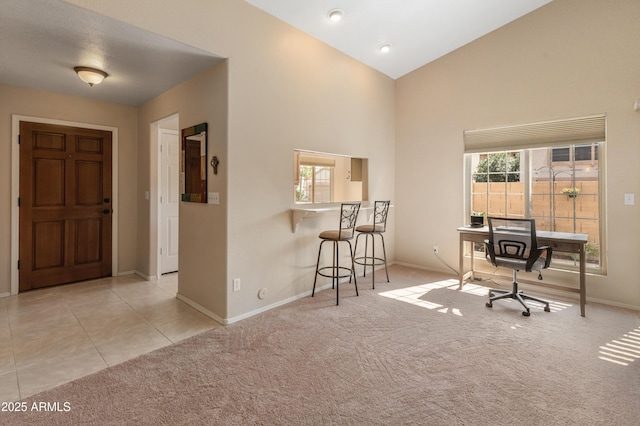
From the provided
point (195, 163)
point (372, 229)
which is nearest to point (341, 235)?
point (372, 229)

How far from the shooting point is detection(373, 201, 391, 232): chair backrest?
4.14 meters

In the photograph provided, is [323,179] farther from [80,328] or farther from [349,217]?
[80,328]

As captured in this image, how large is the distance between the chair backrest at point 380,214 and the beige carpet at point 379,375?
1.24 meters

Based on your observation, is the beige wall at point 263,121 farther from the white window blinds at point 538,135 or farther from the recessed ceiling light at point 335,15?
the white window blinds at point 538,135

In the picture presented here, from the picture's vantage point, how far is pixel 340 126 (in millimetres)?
4219

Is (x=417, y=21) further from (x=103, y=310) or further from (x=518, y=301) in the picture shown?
(x=103, y=310)

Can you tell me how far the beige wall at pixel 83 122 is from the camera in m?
3.69

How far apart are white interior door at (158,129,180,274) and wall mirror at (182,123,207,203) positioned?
1121 millimetres

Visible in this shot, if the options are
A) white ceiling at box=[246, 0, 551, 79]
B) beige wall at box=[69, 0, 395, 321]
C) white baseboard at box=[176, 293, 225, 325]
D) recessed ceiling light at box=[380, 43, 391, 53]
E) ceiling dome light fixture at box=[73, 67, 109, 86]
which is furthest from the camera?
recessed ceiling light at box=[380, 43, 391, 53]

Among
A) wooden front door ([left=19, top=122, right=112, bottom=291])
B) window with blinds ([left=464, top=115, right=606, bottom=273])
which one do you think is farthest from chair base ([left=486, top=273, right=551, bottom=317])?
wooden front door ([left=19, top=122, right=112, bottom=291])

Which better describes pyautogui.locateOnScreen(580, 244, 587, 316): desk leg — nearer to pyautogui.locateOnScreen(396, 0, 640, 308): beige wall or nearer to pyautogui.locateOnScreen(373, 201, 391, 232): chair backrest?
pyautogui.locateOnScreen(396, 0, 640, 308): beige wall

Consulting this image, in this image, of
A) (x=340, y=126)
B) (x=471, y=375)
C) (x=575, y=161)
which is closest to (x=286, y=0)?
(x=340, y=126)

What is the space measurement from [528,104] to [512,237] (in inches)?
75.4

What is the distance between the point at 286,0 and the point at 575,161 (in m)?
3.83
